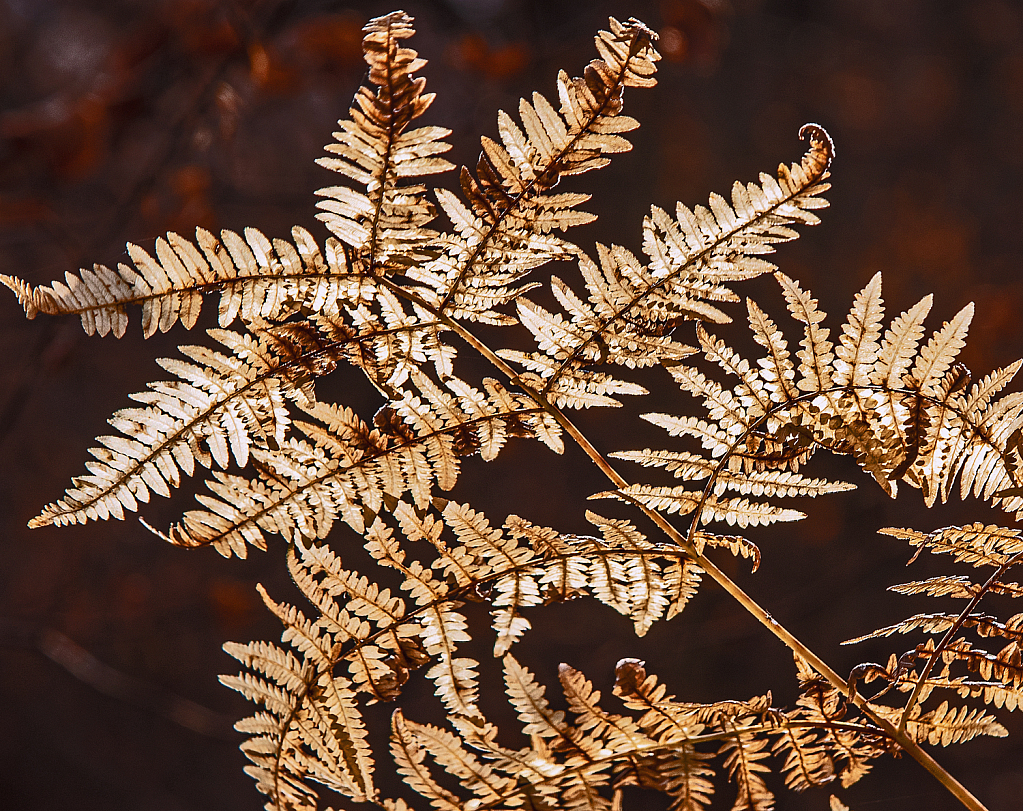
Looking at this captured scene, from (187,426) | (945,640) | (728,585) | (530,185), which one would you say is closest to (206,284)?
(187,426)

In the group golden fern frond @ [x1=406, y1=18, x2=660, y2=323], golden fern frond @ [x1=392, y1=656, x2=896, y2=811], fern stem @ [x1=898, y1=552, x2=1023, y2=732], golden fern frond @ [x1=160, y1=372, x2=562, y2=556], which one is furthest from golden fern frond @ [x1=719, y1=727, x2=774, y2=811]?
golden fern frond @ [x1=406, y1=18, x2=660, y2=323]

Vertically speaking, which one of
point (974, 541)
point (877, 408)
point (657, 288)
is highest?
point (657, 288)

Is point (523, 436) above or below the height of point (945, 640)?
above

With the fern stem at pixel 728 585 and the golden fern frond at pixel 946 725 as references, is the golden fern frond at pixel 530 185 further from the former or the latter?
the golden fern frond at pixel 946 725

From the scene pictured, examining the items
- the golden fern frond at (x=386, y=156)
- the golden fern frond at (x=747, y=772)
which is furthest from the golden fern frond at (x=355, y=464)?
the golden fern frond at (x=747, y=772)

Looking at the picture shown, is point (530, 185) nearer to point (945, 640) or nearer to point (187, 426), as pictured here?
point (187, 426)

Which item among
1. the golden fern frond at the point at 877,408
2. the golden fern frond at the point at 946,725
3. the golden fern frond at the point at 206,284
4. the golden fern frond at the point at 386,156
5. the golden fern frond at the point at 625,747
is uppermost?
the golden fern frond at the point at 386,156

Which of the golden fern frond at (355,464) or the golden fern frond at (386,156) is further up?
Result: the golden fern frond at (386,156)

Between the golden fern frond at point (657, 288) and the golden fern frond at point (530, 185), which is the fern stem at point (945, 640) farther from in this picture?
the golden fern frond at point (530, 185)

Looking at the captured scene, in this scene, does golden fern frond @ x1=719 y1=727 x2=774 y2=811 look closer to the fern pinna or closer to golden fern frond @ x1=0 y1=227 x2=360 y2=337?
the fern pinna
